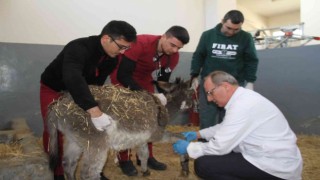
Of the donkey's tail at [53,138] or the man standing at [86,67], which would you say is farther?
the donkey's tail at [53,138]

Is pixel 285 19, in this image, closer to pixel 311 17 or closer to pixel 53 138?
pixel 311 17

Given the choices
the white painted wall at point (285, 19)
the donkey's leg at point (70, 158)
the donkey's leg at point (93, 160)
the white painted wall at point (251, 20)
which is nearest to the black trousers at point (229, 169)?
the donkey's leg at point (93, 160)

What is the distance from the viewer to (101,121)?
2785 millimetres

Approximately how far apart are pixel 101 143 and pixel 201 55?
2410 mm

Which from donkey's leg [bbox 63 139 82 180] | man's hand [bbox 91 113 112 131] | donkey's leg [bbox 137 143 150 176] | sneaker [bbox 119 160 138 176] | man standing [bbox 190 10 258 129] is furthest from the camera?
man standing [bbox 190 10 258 129]

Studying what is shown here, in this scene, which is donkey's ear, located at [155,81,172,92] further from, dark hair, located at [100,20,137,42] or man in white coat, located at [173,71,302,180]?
man in white coat, located at [173,71,302,180]

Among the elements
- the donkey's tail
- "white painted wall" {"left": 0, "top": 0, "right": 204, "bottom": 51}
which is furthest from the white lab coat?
"white painted wall" {"left": 0, "top": 0, "right": 204, "bottom": 51}

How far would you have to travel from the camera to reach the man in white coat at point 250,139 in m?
2.63

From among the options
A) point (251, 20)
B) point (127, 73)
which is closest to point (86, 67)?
point (127, 73)

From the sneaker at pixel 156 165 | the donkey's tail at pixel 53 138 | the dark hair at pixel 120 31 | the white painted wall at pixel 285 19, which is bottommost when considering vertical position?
the sneaker at pixel 156 165

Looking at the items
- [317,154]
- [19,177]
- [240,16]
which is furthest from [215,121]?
[19,177]

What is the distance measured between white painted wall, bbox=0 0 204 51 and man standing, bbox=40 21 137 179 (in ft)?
10.1

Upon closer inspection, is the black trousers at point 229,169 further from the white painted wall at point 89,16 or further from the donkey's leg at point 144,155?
the white painted wall at point 89,16

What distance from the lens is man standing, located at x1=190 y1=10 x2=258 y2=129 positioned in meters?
4.53
